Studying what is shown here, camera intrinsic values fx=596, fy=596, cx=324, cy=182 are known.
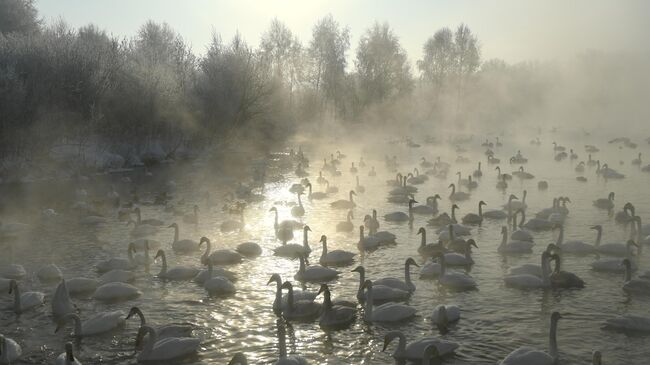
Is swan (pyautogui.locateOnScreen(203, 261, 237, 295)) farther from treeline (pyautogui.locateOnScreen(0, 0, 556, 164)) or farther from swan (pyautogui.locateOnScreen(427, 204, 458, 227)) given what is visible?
treeline (pyautogui.locateOnScreen(0, 0, 556, 164))

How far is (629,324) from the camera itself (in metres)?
12.1

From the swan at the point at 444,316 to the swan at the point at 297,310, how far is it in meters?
2.66

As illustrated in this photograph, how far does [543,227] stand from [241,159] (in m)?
37.1

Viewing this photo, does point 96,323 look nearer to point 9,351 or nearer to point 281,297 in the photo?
point 9,351

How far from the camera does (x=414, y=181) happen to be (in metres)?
35.5

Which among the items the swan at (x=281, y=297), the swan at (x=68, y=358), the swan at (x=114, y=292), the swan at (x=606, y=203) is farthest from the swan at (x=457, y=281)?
the swan at (x=606, y=203)

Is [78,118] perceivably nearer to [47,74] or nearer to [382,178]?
[47,74]

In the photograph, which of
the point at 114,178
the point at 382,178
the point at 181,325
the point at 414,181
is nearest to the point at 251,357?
the point at 181,325

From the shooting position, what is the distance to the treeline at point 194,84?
40.2m

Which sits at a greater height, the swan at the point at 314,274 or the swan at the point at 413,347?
the swan at the point at 314,274

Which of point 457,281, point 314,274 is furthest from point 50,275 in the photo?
point 457,281

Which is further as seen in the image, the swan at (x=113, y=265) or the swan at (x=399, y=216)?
the swan at (x=399, y=216)

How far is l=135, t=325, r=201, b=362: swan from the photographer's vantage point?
11.0 m

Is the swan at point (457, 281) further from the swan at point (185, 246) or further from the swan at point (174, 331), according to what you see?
the swan at point (185, 246)
